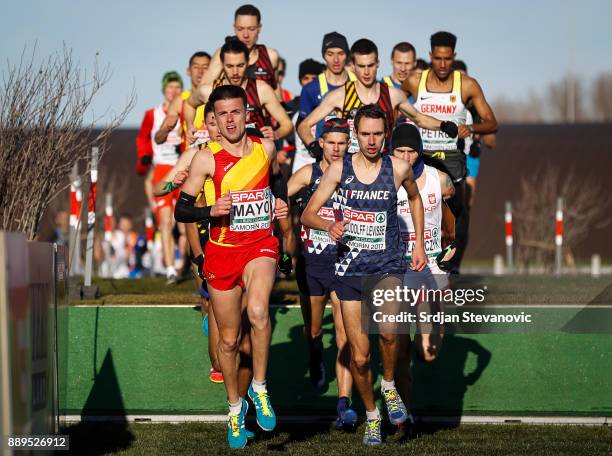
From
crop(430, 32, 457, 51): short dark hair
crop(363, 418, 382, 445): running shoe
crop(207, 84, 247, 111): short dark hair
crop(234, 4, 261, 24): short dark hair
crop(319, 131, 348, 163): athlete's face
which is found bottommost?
crop(363, 418, 382, 445): running shoe

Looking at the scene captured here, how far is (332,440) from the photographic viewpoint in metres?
8.91

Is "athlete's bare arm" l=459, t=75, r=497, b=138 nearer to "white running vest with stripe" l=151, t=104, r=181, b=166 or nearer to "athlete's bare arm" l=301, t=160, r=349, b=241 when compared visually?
"athlete's bare arm" l=301, t=160, r=349, b=241

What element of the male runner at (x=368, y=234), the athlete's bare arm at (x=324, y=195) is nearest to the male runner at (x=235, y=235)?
the athlete's bare arm at (x=324, y=195)

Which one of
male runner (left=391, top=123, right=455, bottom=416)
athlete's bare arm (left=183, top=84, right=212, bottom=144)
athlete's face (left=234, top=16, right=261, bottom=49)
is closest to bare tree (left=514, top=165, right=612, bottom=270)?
athlete's face (left=234, top=16, right=261, bottom=49)

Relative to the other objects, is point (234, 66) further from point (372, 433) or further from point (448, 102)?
point (372, 433)

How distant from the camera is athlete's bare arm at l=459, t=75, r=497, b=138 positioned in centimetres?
1208

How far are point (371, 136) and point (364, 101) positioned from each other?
279cm

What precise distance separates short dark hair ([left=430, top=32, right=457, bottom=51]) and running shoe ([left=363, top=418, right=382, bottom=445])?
4.59 metres

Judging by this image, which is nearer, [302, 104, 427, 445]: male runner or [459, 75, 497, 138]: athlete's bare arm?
[302, 104, 427, 445]: male runner

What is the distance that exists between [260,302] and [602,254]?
87.1 ft

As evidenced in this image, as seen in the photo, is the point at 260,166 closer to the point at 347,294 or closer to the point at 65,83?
the point at 347,294

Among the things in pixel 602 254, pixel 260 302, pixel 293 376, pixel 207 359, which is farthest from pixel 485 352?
pixel 602 254

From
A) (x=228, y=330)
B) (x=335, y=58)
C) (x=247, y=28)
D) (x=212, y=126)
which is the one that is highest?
(x=247, y=28)

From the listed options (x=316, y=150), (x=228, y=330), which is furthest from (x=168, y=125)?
(x=228, y=330)
